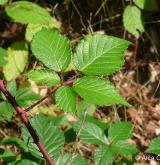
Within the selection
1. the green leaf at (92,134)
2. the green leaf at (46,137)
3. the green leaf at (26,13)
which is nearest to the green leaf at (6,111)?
the green leaf at (46,137)

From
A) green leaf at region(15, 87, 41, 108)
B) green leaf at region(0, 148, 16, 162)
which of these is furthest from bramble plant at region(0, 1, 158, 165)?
green leaf at region(0, 148, 16, 162)

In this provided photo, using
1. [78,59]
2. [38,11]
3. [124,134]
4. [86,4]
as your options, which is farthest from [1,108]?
[86,4]

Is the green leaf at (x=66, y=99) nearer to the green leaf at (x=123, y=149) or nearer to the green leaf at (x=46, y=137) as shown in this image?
the green leaf at (x=46, y=137)

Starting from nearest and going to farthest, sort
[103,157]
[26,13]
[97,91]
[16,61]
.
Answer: [97,91], [103,157], [26,13], [16,61]

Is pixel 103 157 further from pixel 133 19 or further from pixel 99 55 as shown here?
pixel 133 19

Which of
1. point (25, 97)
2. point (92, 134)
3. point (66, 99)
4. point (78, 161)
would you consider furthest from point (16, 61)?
point (66, 99)

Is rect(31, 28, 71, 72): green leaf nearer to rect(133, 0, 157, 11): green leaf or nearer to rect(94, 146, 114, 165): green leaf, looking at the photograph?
rect(94, 146, 114, 165): green leaf

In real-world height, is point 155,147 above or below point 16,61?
below
